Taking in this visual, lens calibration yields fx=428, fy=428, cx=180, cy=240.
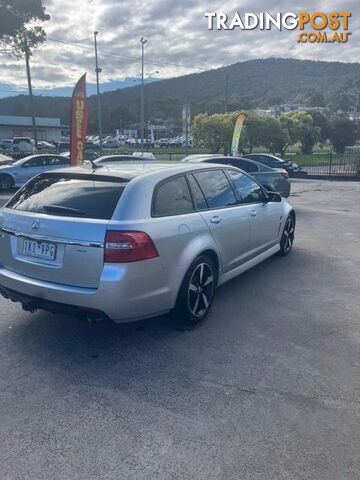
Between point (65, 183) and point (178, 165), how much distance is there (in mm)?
1173

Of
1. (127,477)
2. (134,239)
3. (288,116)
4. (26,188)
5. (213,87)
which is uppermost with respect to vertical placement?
(213,87)

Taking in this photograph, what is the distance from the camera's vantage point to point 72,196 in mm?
3645

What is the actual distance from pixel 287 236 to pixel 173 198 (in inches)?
125

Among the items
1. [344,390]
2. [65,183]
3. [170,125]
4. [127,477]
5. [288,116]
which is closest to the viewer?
[127,477]

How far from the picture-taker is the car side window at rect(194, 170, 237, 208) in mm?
4385

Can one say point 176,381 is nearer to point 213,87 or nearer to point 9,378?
point 9,378

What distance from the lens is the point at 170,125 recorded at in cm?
10862

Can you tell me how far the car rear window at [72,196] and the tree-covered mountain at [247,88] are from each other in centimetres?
10796

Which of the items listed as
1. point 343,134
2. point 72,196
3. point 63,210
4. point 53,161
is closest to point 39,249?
point 63,210

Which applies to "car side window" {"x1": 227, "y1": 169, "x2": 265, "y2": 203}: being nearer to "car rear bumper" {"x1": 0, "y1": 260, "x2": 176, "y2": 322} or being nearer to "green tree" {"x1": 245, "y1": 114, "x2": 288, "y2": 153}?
"car rear bumper" {"x1": 0, "y1": 260, "x2": 176, "y2": 322}

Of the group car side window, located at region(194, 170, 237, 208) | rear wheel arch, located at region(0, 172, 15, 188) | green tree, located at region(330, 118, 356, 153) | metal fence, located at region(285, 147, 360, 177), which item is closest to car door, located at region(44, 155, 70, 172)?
rear wheel arch, located at region(0, 172, 15, 188)

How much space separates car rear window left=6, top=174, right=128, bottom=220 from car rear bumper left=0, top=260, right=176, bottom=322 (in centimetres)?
52

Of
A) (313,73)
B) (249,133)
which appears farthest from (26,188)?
(313,73)

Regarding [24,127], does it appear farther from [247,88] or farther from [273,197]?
[247,88]
